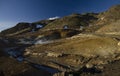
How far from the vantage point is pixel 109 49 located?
121ft

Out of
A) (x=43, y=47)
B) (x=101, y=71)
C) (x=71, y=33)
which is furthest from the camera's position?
(x=71, y=33)

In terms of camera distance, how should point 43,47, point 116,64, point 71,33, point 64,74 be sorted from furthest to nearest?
point 71,33, point 43,47, point 116,64, point 64,74

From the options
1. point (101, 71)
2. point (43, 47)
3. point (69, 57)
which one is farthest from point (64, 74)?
point (43, 47)

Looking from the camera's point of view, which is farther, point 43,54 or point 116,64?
point 43,54

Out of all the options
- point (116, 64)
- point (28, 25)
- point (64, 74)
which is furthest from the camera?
point (28, 25)

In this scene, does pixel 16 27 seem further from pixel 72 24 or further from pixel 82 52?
pixel 82 52

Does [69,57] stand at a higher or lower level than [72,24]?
lower

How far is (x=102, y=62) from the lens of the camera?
3186cm

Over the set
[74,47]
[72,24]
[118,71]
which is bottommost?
[118,71]

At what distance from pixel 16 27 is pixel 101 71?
276ft

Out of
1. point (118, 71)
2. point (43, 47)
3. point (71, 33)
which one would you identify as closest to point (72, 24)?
point (71, 33)

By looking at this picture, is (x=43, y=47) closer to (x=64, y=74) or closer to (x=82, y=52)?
(x=82, y=52)

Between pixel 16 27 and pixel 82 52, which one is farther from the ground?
pixel 16 27

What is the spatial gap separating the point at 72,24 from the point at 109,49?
58.9m
